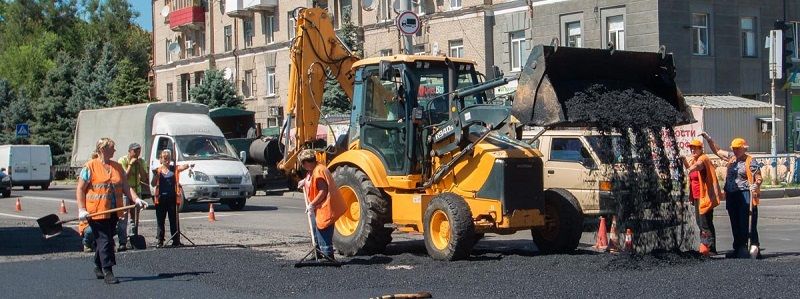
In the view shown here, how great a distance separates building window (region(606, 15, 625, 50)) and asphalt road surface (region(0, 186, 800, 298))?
18.9m

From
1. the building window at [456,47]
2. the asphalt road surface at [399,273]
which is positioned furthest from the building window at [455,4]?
the asphalt road surface at [399,273]

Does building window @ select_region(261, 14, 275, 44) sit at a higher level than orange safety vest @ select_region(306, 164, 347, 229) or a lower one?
higher

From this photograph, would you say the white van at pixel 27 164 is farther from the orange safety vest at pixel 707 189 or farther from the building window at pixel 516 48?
the orange safety vest at pixel 707 189

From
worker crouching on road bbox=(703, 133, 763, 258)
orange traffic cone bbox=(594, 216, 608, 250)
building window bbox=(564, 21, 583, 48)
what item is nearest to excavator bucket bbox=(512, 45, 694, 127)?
worker crouching on road bbox=(703, 133, 763, 258)

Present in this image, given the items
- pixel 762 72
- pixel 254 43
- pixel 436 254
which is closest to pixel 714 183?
pixel 436 254

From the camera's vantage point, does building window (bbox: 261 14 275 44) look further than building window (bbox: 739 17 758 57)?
Yes

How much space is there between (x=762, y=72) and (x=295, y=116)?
24.9 metres

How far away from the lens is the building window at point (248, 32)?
54.4 meters

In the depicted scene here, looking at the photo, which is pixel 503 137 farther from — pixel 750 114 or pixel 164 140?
pixel 750 114

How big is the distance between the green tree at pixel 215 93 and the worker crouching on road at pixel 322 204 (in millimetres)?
37750

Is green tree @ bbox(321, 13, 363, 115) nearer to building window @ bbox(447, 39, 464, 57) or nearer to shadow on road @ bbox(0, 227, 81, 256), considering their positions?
building window @ bbox(447, 39, 464, 57)

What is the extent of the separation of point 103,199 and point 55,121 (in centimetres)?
5340

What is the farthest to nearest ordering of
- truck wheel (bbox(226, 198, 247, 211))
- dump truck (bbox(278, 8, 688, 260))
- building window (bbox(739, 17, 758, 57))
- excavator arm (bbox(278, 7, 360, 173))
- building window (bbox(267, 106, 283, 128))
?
building window (bbox(267, 106, 283, 128)), building window (bbox(739, 17, 758, 57)), truck wheel (bbox(226, 198, 247, 211)), excavator arm (bbox(278, 7, 360, 173)), dump truck (bbox(278, 8, 688, 260))

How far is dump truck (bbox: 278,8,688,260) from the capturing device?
13.0m
